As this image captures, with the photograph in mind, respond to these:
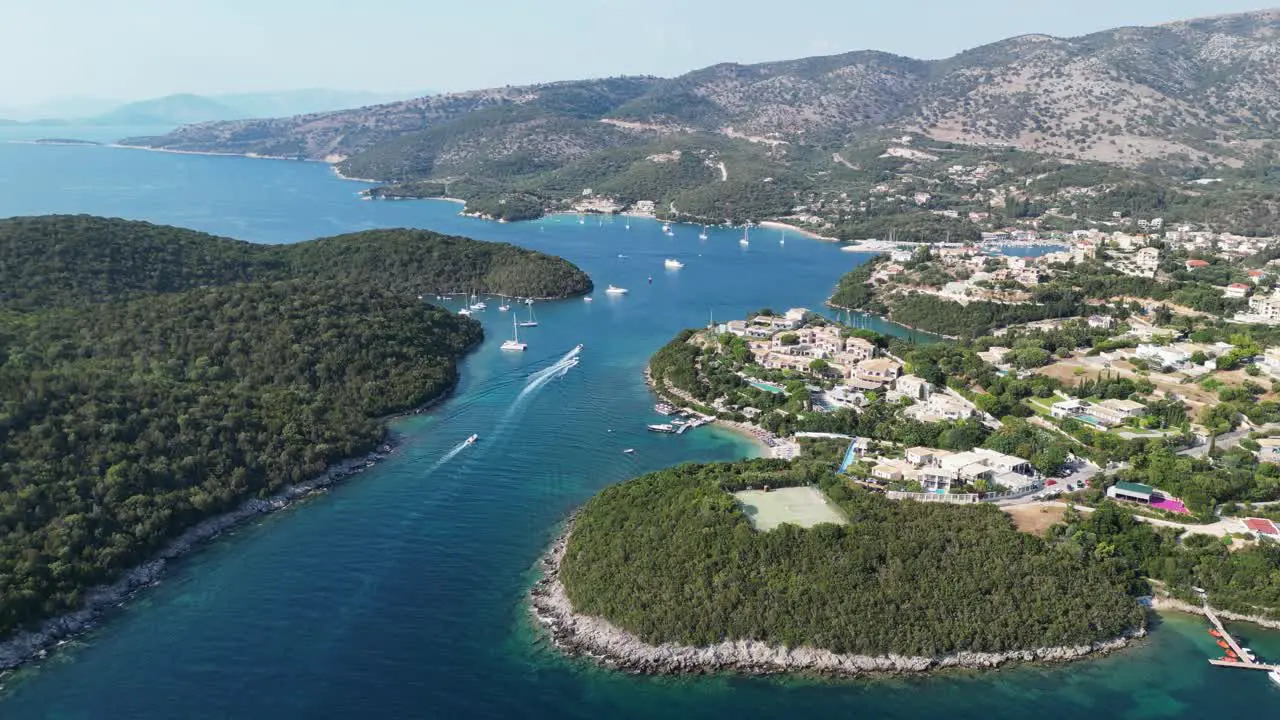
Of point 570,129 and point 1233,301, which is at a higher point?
point 570,129

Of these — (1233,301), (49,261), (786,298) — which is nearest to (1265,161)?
(1233,301)

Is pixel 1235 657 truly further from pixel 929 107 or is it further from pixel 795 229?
pixel 929 107

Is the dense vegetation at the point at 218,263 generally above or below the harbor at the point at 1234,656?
above

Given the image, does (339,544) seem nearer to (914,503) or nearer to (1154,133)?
(914,503)

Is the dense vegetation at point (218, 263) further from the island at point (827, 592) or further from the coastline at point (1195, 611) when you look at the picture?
the coastline at point (1195, 611)

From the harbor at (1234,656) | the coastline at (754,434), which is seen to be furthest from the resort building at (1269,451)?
the coastline at (754,434)

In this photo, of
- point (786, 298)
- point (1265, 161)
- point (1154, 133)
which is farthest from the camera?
point (1154, 133)
